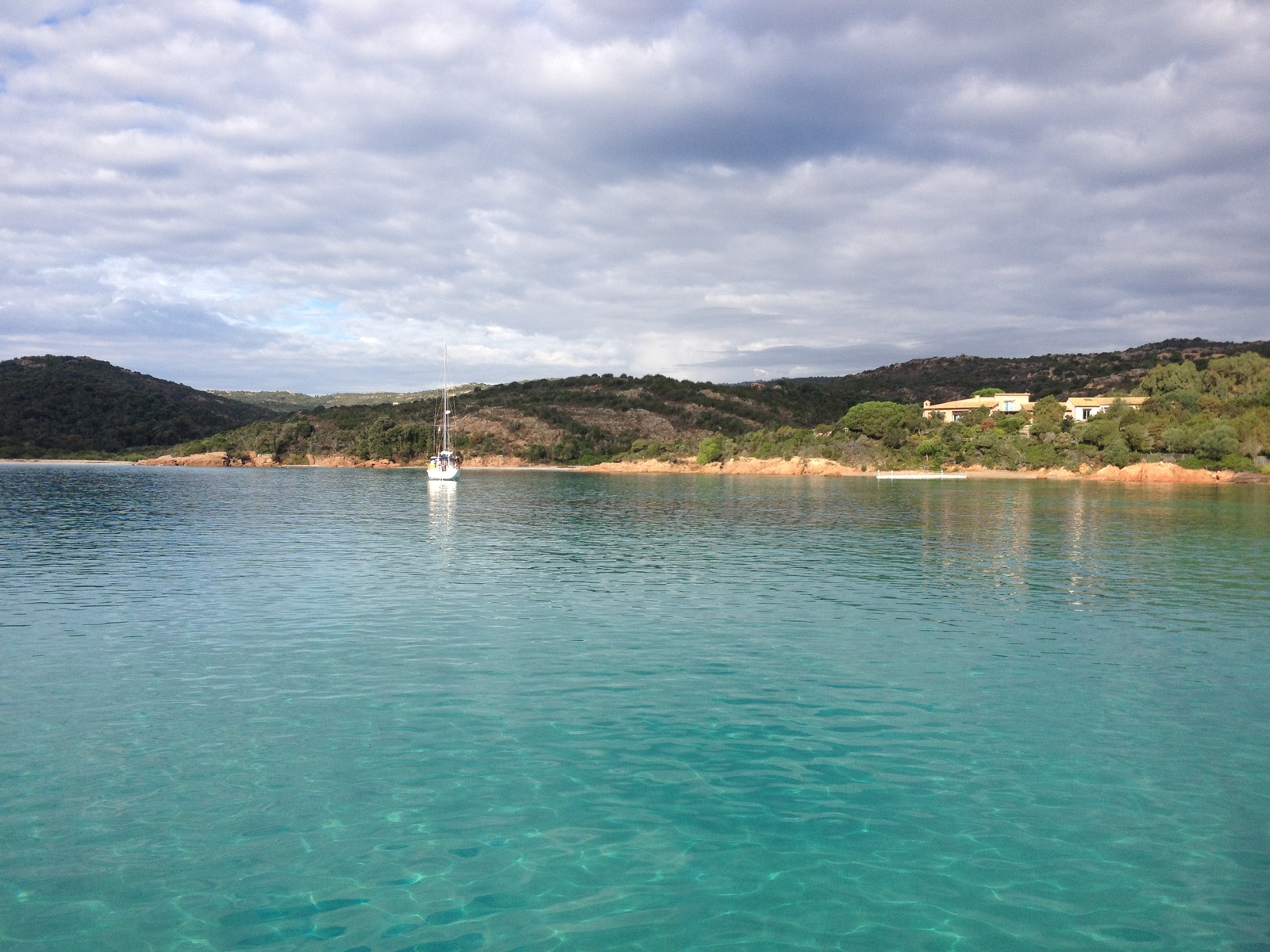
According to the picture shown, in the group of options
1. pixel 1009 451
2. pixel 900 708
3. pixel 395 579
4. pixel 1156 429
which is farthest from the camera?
pixel 1009 451

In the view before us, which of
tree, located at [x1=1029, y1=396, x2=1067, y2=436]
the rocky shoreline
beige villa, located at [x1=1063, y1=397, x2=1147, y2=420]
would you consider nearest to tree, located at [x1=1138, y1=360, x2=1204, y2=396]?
beige villa, located at [x1=1063, y1=397, x2=1147, y2=420]

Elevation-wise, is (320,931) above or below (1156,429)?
below

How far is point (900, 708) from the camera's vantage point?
13141 millimetres

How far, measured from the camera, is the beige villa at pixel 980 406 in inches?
5940

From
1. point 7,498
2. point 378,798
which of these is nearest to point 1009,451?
point 7,498

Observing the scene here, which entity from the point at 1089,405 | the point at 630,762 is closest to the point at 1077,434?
the point at 1089,405

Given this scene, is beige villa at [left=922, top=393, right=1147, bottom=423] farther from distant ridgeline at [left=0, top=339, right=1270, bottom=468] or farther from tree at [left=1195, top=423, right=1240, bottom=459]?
tree at [left=1195, top=423, right=1240, bottom=459]

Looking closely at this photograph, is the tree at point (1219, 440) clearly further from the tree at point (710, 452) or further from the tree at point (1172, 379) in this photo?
the tree at point (710, 452)

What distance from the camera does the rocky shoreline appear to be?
10369 cm

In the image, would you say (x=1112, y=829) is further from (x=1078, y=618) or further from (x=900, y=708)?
(x=1078, y=618)

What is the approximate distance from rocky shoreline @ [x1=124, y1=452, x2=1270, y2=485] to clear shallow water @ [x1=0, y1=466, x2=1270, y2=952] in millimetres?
92306

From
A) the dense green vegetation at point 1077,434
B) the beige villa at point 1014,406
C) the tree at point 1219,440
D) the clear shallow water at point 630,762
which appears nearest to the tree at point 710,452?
the dense green vegetation at point 1077,434

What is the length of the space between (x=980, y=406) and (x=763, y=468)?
44.0 meters

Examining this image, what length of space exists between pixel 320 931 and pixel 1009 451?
129 metres
